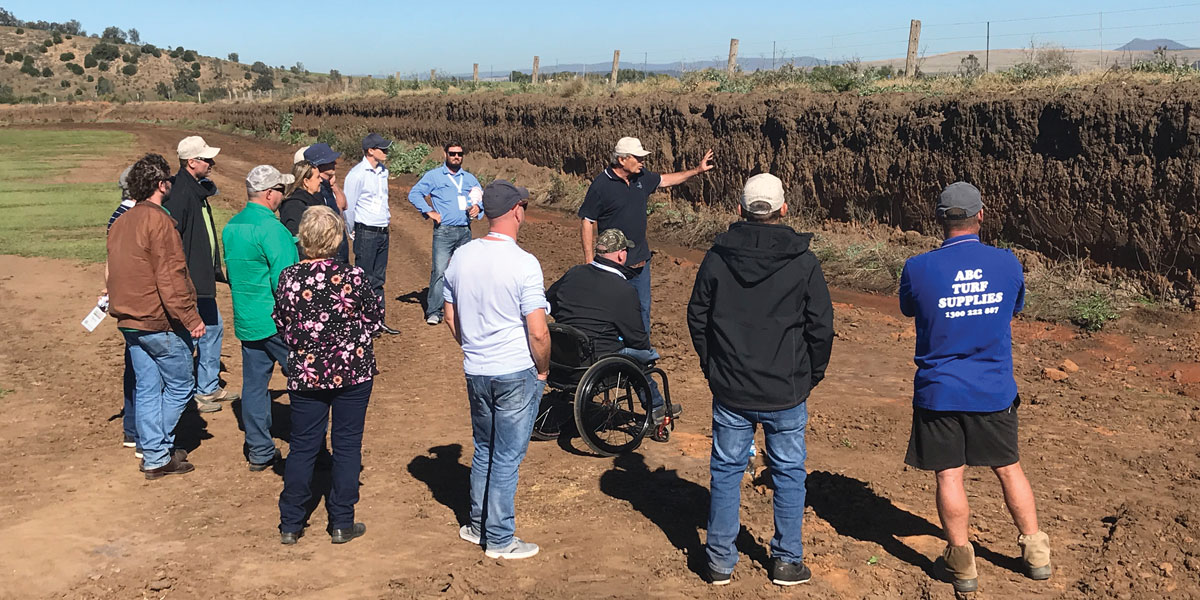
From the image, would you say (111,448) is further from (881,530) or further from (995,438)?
(995,438)

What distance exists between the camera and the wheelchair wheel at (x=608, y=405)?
21.0 feet

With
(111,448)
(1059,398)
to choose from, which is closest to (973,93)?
(1059,398)

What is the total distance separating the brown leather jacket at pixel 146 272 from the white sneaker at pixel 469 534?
2251 mm

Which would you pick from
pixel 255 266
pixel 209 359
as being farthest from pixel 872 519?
pixel 209 359

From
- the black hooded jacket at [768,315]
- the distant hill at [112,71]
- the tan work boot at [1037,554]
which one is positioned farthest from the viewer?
the distant hill at [112,71]

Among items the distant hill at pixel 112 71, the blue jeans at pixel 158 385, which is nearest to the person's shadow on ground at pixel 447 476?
the blue jeans at pixel 158 385

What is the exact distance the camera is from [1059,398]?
8.16 m

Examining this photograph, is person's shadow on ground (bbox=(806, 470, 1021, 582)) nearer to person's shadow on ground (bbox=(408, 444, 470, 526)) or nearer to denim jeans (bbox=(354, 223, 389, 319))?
→ person's shadow on ground (bbox=(408, 444, 470, 526))

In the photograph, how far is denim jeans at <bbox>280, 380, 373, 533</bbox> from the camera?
519 cm

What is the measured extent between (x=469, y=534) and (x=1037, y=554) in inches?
114

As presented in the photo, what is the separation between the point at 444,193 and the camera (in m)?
10.3

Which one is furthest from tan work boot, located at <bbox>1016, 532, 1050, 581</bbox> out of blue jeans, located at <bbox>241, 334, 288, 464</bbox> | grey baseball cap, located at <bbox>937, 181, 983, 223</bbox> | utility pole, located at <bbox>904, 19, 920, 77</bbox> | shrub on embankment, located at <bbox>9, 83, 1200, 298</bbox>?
utility pole, located at <bbox>904, 19, 920, 77</bbox>

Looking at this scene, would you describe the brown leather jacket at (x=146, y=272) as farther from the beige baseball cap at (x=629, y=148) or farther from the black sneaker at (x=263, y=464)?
the beige baseball cap at (x=629, y=148)

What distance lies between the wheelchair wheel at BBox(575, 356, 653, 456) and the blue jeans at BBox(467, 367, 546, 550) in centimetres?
122
